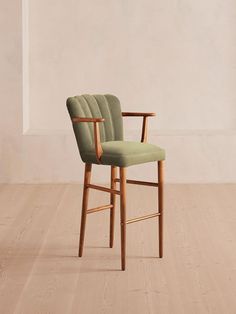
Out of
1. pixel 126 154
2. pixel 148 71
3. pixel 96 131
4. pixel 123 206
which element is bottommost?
pixel 123 206

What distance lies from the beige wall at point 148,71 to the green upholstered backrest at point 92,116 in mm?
2169

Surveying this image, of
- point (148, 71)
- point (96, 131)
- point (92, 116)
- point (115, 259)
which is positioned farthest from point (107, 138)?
point (148, 71)

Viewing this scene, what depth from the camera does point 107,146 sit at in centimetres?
351

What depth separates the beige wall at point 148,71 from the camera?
19.5 ft

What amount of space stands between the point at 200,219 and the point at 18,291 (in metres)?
1.83

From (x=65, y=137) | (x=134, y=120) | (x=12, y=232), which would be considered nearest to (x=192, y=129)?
(x=134, y=120)

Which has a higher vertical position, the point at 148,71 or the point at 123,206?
the point at 148,71

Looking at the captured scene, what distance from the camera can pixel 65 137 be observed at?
5.88 m

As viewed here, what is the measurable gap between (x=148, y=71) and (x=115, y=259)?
293 cm

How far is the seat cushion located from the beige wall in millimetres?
2395

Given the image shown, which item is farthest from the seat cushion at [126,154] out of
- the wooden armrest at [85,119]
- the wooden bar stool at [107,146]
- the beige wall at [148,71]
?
the beige wall at [148,71]

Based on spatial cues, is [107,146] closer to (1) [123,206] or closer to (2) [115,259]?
(1) [123,206]

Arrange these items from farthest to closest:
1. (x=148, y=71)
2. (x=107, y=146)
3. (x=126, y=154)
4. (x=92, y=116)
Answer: (x=148, y=71) → (x=92, y=116) → (x=107, y=146) → (x=126, y=154)

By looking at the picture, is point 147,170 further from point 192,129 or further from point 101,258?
point 101,258
